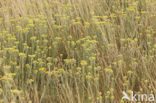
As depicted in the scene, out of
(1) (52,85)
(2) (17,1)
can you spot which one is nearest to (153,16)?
(1) (52,85)

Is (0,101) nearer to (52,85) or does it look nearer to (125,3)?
(52,85)

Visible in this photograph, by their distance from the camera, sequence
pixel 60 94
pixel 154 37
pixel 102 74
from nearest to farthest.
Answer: pixel 60 94
pixel 102 74
pixel 154 37

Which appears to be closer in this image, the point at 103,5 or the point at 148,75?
the point at 148,75

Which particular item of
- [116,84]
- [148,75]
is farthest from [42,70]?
[148,75]

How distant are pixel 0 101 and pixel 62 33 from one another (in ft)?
4.96

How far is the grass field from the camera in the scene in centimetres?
265

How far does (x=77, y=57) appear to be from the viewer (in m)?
3.32

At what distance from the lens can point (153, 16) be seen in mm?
3854

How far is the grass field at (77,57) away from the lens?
8.70 ft

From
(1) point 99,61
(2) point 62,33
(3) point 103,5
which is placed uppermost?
(3) point 103,5

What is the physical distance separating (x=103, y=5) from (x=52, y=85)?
2095 mm

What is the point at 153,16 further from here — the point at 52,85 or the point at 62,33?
the point at 52,85

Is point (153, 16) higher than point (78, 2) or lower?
lower

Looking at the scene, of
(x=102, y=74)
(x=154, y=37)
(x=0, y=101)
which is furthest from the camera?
(x=154, y=37)
